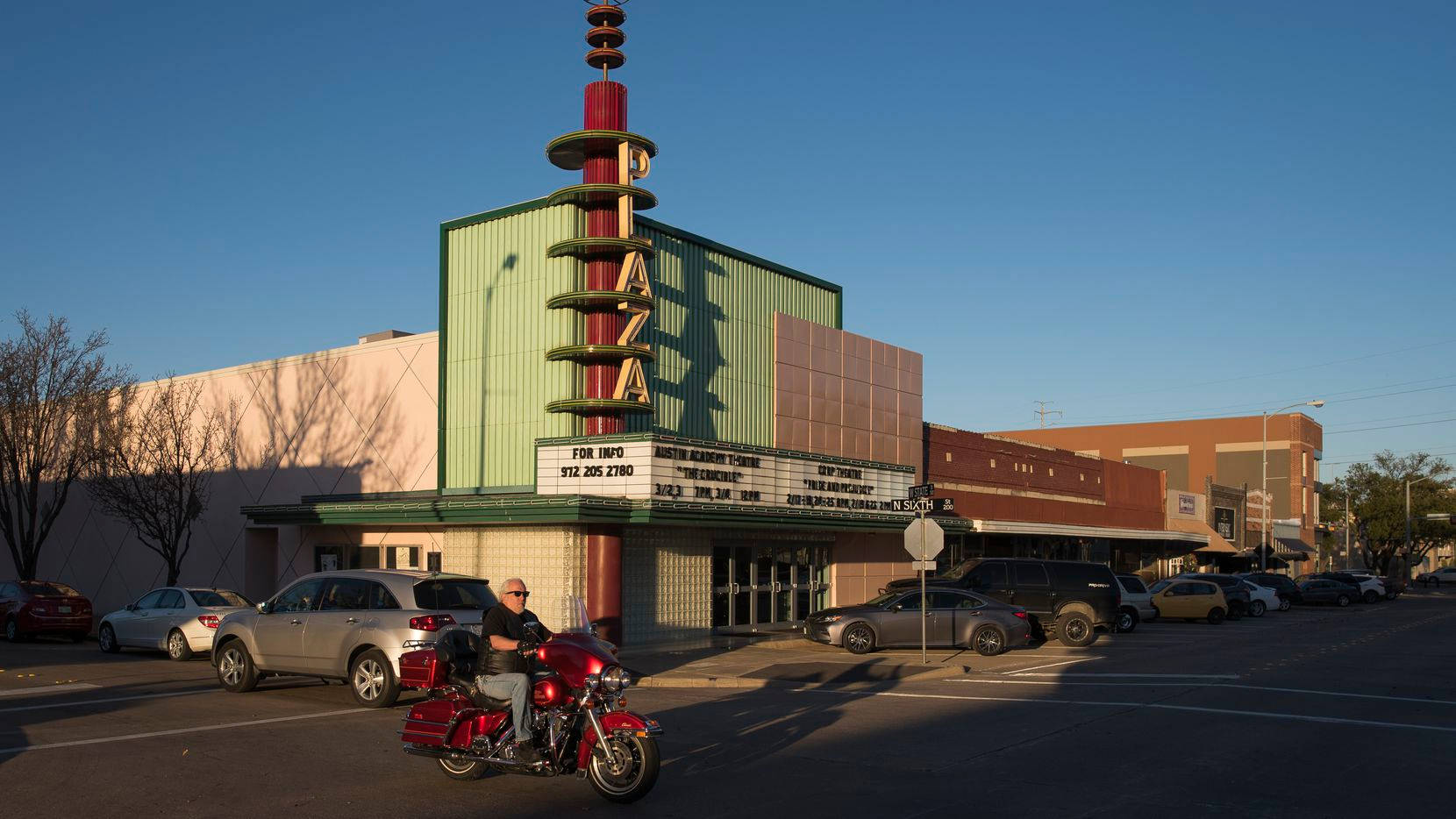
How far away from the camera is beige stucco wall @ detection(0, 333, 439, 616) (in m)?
27.5

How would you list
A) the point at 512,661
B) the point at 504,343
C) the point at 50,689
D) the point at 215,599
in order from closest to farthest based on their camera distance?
1. the point at 512,661
2. the point at 50,689
3. the point at 215,599
4. the point at 504,343

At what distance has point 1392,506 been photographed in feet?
312

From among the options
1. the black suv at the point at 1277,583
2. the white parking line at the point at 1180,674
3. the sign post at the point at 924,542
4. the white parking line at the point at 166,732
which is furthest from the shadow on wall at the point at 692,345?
the black suv at the point at 1277,583

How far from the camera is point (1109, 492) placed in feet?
169

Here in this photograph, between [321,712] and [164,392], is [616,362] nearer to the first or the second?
[321,712]

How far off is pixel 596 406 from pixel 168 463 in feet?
50.1

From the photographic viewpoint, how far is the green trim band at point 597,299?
2353 cm

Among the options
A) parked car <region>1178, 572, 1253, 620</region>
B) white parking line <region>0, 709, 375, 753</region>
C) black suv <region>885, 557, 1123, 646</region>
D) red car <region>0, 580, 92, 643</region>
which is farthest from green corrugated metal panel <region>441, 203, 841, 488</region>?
parked car <region>1178, 572, 1253, 620</region>

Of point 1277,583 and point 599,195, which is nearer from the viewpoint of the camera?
point 599,195

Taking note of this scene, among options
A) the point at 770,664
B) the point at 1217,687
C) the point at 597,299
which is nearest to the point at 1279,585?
A: the point at 1217,687


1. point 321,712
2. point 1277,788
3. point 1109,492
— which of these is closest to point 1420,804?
point 1277,788

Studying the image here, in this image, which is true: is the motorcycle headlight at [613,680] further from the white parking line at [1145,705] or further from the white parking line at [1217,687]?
the white parking line at [1217,687]

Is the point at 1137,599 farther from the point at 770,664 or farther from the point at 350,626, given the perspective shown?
the point at 350,626

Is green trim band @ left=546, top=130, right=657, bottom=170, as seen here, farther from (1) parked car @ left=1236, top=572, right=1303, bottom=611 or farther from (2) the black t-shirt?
(1) parked car @ left=1236, top=572, right=1303, bottom=611
